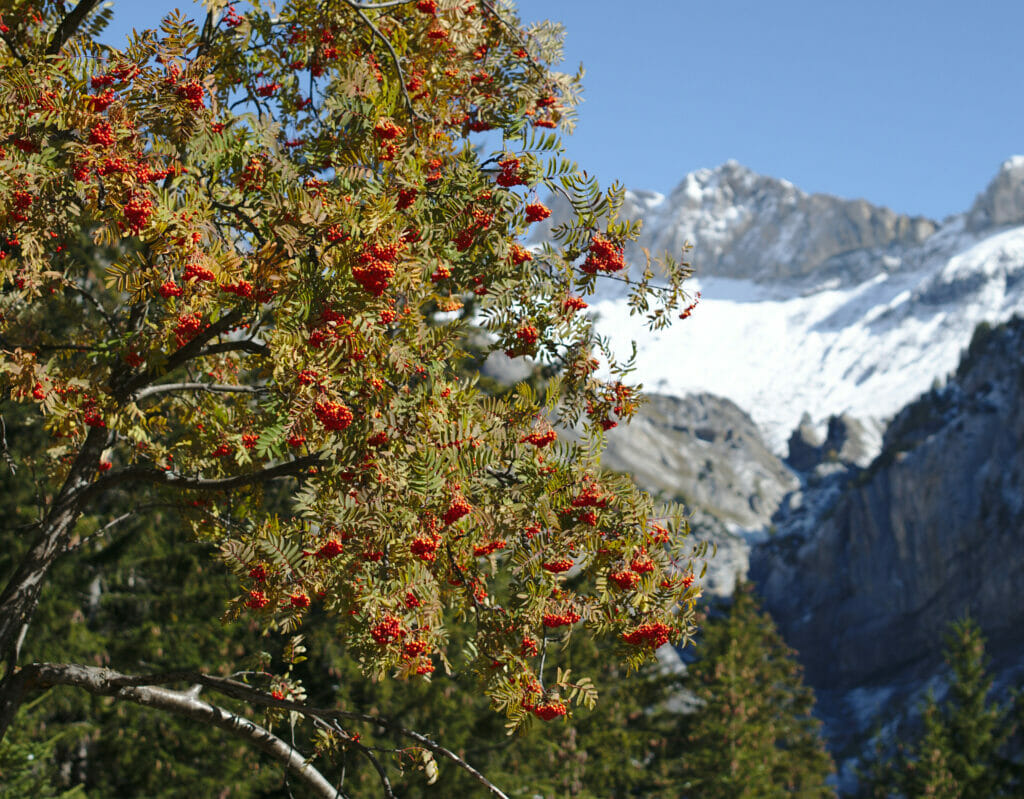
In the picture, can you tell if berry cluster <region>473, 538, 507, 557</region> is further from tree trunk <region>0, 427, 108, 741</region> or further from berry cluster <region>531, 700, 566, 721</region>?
tree trunk <region>0, 427, 108, 741</region>

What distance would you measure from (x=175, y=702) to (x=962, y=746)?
31.0 m

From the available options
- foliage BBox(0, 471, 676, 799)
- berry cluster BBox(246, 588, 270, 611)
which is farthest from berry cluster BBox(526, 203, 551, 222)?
foliage BBox(0, 471, 676, 799)

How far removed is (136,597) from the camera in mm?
18172

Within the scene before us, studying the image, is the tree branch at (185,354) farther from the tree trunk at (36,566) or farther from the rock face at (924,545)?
the rock face at (924,545)

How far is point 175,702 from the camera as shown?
5316mm

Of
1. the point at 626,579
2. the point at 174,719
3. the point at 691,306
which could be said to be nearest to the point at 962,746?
the point at 174,719

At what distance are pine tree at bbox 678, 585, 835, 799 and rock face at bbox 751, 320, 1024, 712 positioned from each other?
67669mm

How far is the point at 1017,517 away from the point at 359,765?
3948 inches

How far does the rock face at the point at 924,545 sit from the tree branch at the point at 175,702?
10243 cm

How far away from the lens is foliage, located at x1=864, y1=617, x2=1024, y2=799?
2772cm

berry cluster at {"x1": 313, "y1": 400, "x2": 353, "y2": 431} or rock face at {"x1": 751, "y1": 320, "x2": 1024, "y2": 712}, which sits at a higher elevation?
rock face at {"x1": 751, "y1": 320, "x2": 1024, "y2": 712}

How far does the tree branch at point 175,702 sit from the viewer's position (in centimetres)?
514

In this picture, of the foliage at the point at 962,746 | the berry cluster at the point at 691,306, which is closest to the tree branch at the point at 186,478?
the berry cluster at the point at 691,306

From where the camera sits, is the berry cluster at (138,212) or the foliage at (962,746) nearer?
the berry cluster at (138,212)
